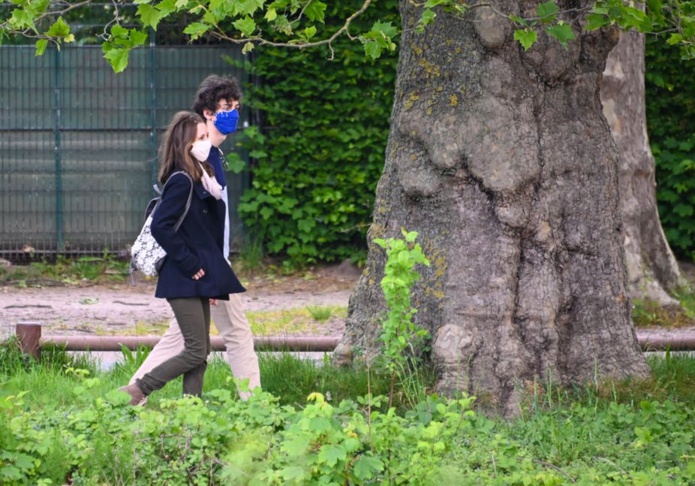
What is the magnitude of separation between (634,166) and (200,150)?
592cm

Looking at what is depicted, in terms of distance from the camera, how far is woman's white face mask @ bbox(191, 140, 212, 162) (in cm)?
627

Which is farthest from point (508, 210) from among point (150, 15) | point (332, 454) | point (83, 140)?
point (83, 140)

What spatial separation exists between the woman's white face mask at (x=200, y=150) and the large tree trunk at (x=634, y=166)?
18.1 ft

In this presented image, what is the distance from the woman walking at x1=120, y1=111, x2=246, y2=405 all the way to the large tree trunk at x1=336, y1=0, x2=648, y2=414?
105 cm

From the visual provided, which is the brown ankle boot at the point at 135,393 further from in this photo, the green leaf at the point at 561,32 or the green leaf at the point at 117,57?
the green leaf at the point at 561,32

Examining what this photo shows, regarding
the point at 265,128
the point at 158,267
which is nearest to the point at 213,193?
the point at 158,267

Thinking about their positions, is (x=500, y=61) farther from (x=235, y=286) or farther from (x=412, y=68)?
(x=235, y=286)

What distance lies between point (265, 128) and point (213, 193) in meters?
7.60

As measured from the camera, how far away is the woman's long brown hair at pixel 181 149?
6.23 meters

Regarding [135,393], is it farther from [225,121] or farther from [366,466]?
[366,466]

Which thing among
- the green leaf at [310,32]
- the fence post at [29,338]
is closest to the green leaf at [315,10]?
the green leaf at [310,32]

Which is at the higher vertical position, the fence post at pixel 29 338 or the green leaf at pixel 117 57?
the green leaf at pixel 117 57

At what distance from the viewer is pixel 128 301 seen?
12.3 metres

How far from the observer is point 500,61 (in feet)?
21.9
